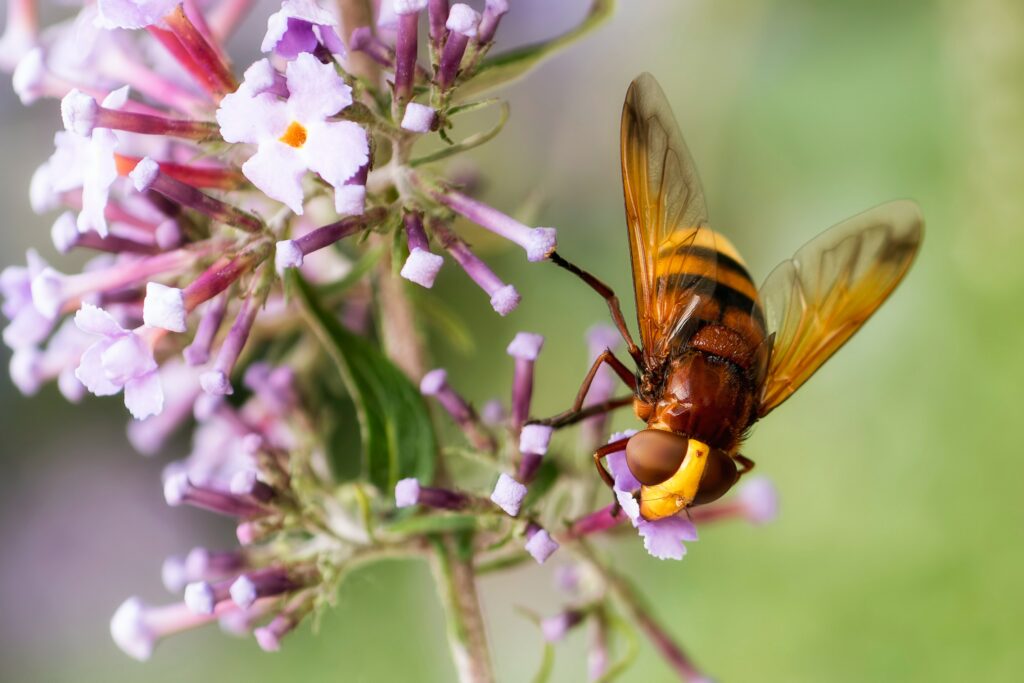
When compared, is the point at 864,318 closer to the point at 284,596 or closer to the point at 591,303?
the point at 284,596

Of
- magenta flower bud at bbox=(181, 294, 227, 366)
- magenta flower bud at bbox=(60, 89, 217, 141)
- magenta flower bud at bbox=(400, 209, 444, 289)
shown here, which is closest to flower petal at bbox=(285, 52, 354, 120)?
magenta flower bud at bbox=(400, 209, 444, 289)

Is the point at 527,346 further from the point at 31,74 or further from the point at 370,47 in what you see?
the point at 31,74

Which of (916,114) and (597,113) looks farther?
(597,113)

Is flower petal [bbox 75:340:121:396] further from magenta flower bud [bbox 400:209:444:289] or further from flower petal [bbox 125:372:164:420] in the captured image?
magenta flower bud [bbox 400:209:444:289]

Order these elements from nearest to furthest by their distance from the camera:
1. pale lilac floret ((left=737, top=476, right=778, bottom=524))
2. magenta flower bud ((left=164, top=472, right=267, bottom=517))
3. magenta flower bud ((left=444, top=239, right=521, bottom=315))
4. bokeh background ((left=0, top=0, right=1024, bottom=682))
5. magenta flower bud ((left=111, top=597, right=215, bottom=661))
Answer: magenta flower bud ((left=444, top=239, right=521, bottom=315))
magenta flower bud ((left=164, top=472, right=267, bottom=517))
magenta flower bud ((left=111, top=597, right=215, bottom=661))
pale lilac floret ((left=737, top=476, right=778, bottom=524))
bokeh background ((left=0, top=0, right=1024, bottom=682))

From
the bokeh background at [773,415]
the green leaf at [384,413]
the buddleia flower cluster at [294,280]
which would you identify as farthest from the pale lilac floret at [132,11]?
the bokeh background at [773,415]

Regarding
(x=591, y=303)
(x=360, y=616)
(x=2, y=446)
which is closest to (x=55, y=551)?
(x=2, y=446)

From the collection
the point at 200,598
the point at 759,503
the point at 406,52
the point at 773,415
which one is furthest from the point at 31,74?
the point at 773,415

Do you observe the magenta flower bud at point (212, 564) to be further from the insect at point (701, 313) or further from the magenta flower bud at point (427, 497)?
the insect at point (701, 313)
